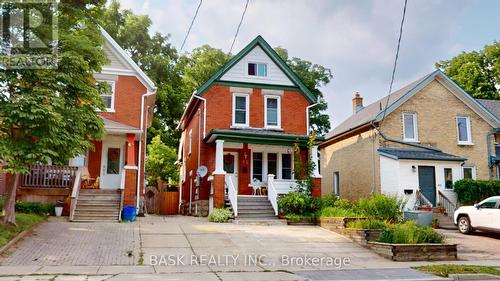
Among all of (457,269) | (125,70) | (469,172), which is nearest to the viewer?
(457,269)

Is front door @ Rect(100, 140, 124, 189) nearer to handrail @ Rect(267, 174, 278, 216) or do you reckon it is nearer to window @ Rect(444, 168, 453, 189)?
handrail @ Rect(267, 174, 278, 216)

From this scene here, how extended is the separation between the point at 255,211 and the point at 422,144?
1154cm

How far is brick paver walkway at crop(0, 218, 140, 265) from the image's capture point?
1030cm

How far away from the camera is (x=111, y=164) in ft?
69.2

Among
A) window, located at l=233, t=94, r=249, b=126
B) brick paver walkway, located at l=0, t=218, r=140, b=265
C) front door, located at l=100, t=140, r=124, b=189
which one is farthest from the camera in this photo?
window, located at l=233, t=94, r=249, b=126

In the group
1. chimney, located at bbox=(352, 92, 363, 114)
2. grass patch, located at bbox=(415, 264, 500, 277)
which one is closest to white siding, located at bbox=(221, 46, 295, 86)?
chimney, located at bbox=(352, 92, 363, 114)

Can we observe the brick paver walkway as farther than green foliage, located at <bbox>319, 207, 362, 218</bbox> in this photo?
No

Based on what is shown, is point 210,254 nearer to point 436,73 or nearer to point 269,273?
point 269,273

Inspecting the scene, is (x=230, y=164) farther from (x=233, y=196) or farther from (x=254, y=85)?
(x=254, y=85)

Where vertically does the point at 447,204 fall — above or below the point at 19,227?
above

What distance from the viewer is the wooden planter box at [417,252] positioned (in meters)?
11.7

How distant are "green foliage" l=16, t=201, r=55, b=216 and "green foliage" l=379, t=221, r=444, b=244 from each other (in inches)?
496

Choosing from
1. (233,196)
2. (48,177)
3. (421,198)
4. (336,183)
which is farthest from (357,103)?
(48,177)

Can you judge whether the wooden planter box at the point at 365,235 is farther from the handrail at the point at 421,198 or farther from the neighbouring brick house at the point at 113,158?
the neighbouring brick house at the point at 113,158
